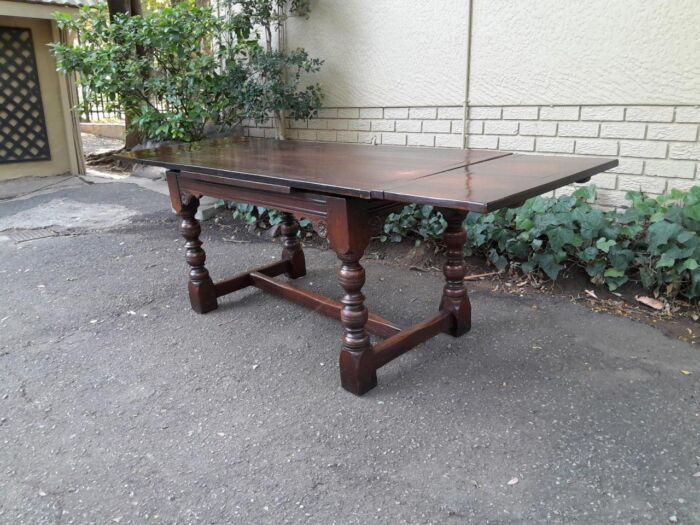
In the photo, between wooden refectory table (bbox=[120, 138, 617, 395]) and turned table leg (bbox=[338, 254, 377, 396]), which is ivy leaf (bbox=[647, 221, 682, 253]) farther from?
turned table leg (bbox=[338, 254, 377, 396])

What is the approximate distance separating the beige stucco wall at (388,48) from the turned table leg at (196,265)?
2.32 metres

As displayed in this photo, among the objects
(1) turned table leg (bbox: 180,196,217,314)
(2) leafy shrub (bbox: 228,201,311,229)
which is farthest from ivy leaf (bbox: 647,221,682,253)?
(2) leafy shrub (bbox: 228,201,311,229)

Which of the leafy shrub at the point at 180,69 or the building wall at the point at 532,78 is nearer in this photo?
the building wall at the point at 532,78

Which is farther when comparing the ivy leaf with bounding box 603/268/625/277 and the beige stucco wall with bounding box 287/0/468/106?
the beige stucco wall with bounding box 287/0/468/106

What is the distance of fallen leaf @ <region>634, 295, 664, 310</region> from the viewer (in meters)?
2.93

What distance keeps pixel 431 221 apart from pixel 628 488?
8.17 ft

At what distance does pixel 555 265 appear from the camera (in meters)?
3.23

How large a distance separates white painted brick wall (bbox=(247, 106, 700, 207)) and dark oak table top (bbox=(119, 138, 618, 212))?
1.23 meters

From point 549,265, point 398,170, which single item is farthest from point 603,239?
point 398,170

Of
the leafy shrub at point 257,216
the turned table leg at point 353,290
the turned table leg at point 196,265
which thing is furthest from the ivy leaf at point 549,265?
the leafy shrub at point 257,216

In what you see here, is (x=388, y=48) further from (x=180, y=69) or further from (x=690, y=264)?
(x=690, y=264)

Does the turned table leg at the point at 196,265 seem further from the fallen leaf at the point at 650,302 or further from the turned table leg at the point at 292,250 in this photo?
the fallen leaf at the point at 650,302

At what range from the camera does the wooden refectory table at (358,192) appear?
1824 mm

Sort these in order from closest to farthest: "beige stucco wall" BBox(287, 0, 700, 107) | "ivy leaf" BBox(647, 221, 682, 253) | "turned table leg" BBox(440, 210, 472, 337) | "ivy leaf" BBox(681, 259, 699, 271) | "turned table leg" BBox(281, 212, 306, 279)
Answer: "turned table leg" BBox(440, 210, 472, 337) < "ivy leaf" BBox(681, 259, 699, 271) < "ivy leaf" BBox(647, 221, 682, 253) < "beige stucco wall" BBox(287, 0, 700, 107) < "turned table leg" BBox(281, 212, 306, 279)
